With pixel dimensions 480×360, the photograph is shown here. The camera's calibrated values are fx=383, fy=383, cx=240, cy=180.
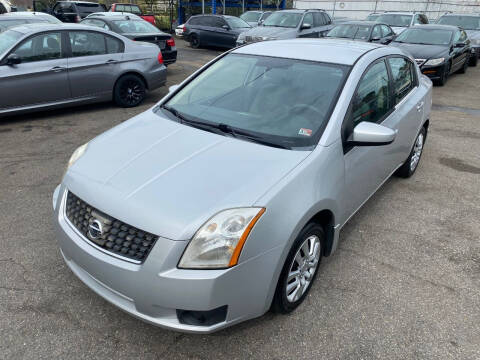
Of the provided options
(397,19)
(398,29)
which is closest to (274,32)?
(398,29)

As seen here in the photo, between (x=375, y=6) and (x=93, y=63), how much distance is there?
24.3 metres

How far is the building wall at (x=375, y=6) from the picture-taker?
83.7 ft

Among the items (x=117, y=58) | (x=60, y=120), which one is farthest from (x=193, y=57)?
(x=60, y=120)

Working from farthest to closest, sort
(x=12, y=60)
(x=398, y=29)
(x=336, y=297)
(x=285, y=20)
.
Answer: (x=398, y=29) → (x=285, y=20) → (x=12, y=60) → (x=336, y=297)

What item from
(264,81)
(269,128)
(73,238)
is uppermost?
(264,81)

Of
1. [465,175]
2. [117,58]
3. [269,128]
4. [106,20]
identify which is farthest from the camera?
[106,20]

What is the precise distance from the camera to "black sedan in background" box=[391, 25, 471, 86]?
9.84 metres

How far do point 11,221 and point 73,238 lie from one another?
5.60 feet

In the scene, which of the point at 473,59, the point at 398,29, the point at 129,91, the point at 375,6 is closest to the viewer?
the point at 129,91

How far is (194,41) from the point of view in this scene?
1686 centimetres

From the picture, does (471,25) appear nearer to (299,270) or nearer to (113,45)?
(113,45)

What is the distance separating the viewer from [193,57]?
14.2 m

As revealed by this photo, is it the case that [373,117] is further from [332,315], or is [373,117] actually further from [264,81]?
[332,315]

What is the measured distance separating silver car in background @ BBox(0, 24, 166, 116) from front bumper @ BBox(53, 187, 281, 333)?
16.1 feet
